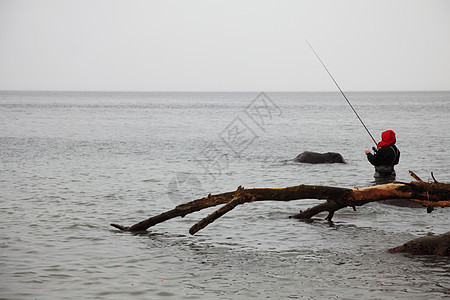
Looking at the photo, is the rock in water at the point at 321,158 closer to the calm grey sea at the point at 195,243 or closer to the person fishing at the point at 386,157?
the calm grey sea at the point at 195,243

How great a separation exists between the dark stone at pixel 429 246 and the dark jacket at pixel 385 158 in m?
3.04

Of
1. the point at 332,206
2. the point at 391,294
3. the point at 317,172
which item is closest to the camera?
the point at 391,294

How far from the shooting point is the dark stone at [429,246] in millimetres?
8430

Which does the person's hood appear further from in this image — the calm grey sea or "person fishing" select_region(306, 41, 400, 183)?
the calm grey sea

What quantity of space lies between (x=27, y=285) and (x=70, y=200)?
6.60m

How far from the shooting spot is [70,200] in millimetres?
13648

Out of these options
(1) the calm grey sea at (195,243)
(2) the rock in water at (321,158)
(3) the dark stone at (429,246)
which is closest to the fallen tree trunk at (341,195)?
(3) the dark stone at (429,246)

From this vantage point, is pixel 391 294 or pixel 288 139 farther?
pixel 288 139

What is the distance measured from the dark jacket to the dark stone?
3.04m

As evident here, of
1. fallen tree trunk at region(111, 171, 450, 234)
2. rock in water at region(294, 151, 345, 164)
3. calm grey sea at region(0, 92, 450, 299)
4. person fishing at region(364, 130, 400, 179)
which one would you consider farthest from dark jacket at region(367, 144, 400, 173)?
rock in water at region(294, 151, 345, 164)

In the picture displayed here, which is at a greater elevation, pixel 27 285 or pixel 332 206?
pixel 332 206

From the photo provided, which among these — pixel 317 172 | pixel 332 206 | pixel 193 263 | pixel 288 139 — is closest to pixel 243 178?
pixel 317 172

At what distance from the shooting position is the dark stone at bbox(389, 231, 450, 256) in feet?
27.7

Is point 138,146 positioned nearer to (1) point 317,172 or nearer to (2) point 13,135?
(2) point 13,135
